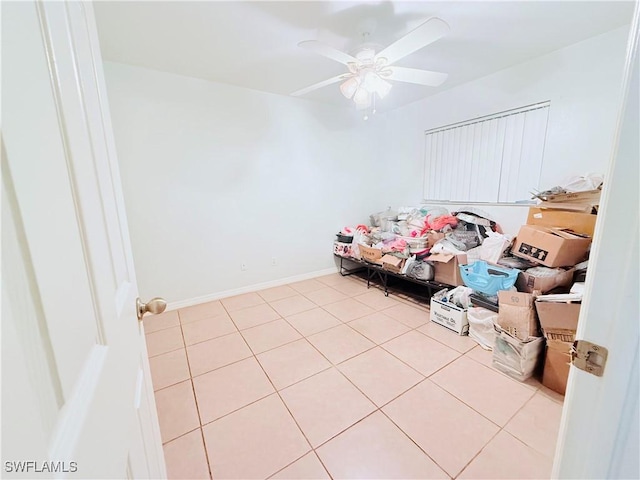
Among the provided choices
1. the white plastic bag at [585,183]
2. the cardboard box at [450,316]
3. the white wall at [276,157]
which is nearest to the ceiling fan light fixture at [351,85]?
the white wall at [276,157]

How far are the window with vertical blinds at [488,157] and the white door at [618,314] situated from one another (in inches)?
105

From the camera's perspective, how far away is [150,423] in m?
0.81

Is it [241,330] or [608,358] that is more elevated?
[608,358]

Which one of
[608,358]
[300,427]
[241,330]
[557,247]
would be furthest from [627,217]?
[241,330]

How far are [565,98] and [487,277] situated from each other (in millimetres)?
1866

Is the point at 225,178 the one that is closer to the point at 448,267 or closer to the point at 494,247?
the point at 448,267

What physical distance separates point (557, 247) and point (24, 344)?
2703 mm

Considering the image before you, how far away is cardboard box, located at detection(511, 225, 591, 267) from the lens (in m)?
1.93

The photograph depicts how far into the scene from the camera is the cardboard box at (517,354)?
5.52 ft

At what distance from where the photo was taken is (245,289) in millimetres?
3352

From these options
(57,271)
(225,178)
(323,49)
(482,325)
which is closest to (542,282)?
(482,325)

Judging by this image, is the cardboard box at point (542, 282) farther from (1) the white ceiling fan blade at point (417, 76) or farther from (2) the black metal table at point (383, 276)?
(1) the white ceiling fan blade at point (417, 76)

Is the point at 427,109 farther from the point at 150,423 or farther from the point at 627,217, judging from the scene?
the point at 150,423

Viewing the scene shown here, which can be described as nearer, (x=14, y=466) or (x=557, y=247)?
(x=14, y=466)
